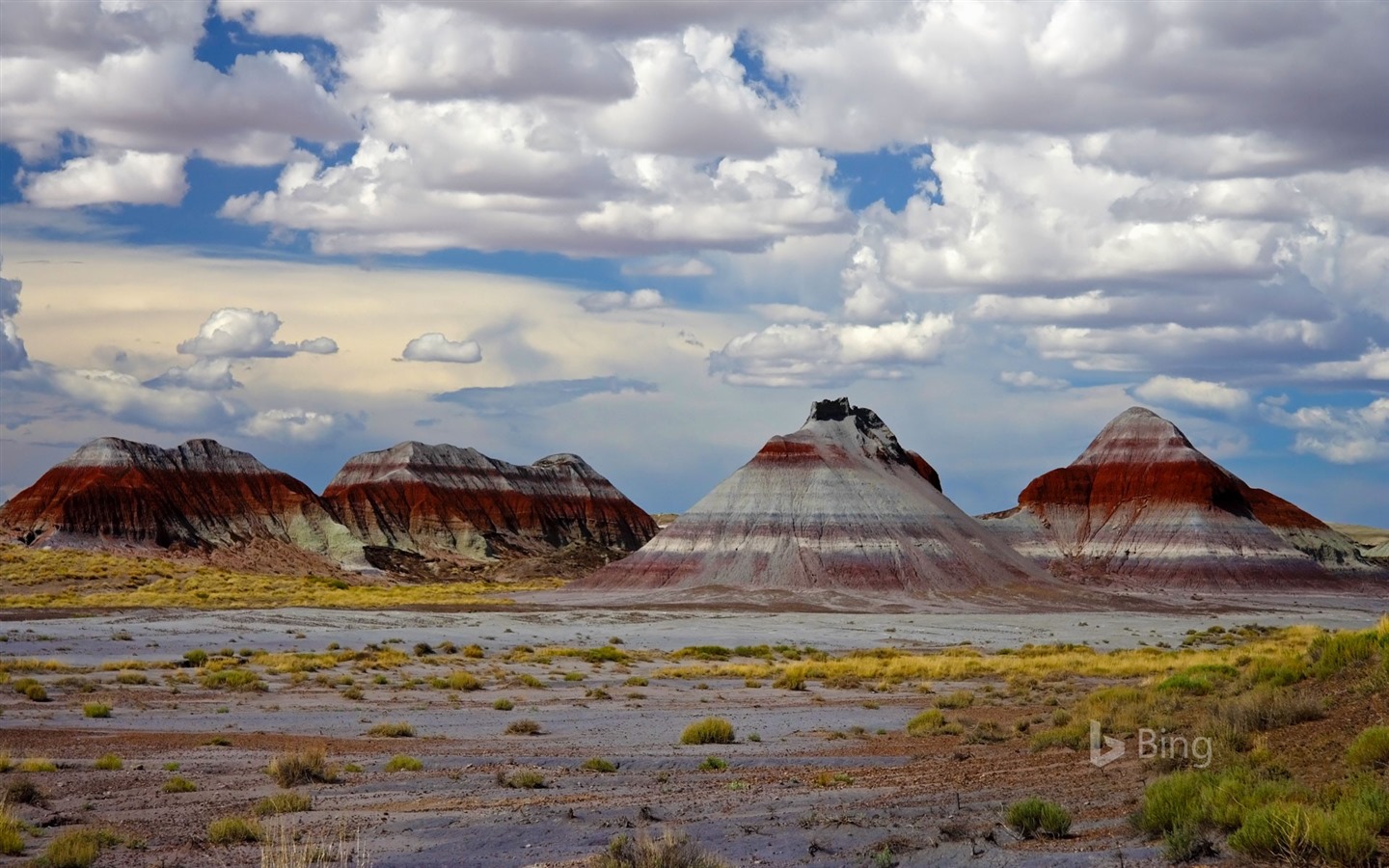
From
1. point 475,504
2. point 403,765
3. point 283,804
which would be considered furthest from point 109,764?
point 475,504

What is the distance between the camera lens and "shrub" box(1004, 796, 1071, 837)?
13.0 meters

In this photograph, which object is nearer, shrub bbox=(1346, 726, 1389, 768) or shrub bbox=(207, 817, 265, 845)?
shrub bbox=(1346, 726, 1389, 768)

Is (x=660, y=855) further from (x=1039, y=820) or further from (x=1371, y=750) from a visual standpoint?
(x=1371, y=750)

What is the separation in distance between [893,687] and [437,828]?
2149cm

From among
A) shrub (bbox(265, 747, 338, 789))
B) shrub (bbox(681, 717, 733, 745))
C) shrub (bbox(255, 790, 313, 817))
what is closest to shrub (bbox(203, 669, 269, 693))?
shrub (bbox(681, 717, 733, 745))

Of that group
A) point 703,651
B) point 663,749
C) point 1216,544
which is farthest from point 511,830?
point 1216,544

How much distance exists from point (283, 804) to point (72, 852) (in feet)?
10.1

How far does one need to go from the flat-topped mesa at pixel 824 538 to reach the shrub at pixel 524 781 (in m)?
82.7

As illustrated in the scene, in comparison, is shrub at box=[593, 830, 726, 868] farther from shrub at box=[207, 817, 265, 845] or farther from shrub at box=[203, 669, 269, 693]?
shrub at box=[203, 669, 269, 693]

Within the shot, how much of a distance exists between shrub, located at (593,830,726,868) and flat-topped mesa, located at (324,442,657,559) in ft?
418

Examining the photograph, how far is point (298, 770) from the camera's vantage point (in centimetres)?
1747

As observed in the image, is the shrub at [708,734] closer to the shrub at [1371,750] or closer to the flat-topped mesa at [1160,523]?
the shrub at [1371,750]

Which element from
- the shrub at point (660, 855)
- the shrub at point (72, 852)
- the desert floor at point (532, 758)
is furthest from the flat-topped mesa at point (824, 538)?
the shrub at point (660, 855)

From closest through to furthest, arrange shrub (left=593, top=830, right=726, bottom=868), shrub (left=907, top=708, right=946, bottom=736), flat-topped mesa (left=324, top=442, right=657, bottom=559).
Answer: shrub (left=593, top=830, right=726, bottom=868) < shrub (left=907, top=708, right=946, bottom=736) < flat-topped mesa (left=324, top=442, right=657, bottom=559)
